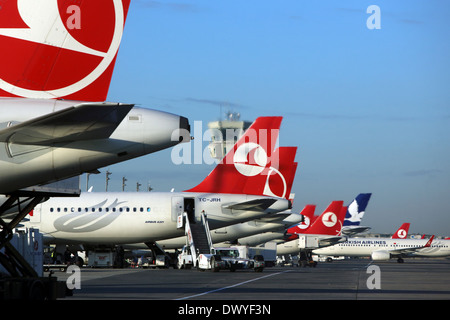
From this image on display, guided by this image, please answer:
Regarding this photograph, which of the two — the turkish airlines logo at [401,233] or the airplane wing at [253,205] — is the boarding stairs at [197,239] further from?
the turkish airlines logo at [401,233]

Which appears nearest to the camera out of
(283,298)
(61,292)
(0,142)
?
(0,142)

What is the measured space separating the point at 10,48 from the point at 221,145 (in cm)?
17664

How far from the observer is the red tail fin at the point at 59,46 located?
14.8m

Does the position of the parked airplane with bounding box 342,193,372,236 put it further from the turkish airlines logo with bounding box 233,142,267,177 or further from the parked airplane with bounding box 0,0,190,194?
the parked airplane with bounding box 0,0,190,194

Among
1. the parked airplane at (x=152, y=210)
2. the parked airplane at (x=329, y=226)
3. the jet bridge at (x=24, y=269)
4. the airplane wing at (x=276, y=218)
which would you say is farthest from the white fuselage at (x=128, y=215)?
the parked airplane at (x=329, y=226)

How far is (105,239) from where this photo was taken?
172ft

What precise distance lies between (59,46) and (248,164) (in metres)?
40.8

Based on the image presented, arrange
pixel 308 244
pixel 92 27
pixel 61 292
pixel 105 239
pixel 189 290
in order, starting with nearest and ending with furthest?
pixel 92 27 < pixel 61 292 < pixel 189 290 < pixel 105 239 < pixel 308 244

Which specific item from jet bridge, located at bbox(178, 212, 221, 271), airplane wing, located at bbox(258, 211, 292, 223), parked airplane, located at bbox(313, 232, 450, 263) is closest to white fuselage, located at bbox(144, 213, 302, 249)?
airplane wing, located at bbox(258, 211, 292, 223)

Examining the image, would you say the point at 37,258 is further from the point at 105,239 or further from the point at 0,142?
the point at 105,239

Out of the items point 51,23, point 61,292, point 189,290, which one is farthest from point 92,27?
point 189,290

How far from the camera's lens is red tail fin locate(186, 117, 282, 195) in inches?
2067

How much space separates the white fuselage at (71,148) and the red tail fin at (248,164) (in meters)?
Answer: 38.0

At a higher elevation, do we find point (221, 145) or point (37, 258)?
point (221, 145)
